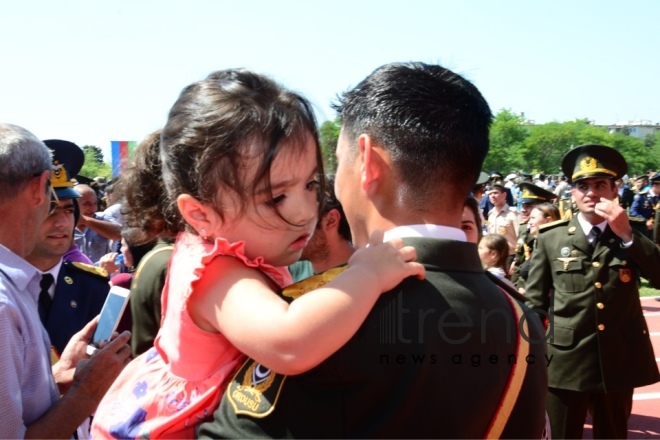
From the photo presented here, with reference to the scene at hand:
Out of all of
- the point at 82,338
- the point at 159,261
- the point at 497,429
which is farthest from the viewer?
the point at 159,261

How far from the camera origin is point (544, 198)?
31.7 feet

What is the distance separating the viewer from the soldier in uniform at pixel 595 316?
4.97m

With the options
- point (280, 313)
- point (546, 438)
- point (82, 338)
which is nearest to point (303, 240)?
point (280, 313)

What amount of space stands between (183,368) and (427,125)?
851mm

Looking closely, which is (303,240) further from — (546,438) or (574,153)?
(574,153)

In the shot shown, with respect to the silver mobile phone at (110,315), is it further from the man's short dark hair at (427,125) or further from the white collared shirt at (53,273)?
the man's short dark hair at (427,125)

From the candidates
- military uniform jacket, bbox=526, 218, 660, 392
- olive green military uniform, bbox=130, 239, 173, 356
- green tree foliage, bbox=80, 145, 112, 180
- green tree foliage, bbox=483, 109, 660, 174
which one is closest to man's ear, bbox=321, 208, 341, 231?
olive green military uniform, bbox=130, 239, 173, 356

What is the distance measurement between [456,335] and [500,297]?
0.20 metres

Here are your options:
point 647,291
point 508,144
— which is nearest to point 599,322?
point 647,291

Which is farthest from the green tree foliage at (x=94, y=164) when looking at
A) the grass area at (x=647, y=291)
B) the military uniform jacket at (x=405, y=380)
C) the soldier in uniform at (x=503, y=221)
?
the military uniform jacket at (x=405, y=380)

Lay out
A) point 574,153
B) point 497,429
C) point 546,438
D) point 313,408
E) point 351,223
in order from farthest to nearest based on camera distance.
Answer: point 574,153
point 546,438
point 351,223
point 497,429
point 313,408

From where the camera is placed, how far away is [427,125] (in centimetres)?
158

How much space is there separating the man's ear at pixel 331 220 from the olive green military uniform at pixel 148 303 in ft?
2.73

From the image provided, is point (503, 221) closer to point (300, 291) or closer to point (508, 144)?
point (300, 291)
